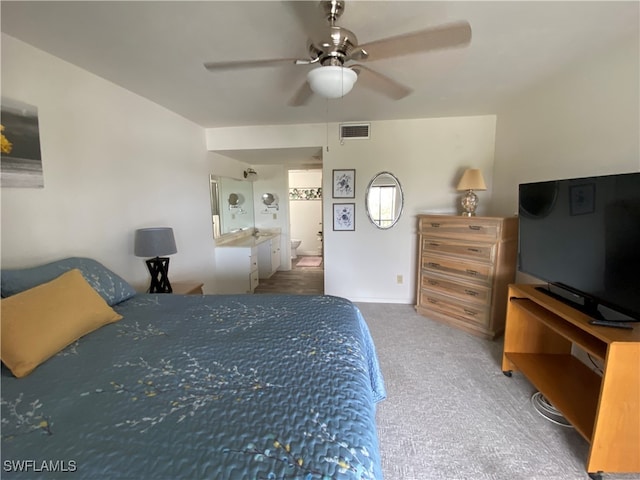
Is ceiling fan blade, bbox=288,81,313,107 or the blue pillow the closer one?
the blue pillow

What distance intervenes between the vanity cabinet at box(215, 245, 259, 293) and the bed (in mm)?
2336

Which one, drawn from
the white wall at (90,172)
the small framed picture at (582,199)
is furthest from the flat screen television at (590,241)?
the white wall at (90,172)

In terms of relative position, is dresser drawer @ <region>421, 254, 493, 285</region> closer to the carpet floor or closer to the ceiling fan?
the carpet floor

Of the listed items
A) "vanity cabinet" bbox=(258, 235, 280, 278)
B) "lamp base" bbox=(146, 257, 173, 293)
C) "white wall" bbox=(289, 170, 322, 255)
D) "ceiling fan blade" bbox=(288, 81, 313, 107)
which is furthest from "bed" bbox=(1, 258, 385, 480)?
"white wall" bbox=(289, 170, 322, 255)

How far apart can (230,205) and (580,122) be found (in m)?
4.38

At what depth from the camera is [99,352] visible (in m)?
1.24

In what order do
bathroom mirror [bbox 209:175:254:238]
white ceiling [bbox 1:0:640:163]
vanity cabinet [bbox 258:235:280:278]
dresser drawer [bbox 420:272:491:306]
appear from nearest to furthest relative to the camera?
white ceiling [bbox 1:0:640:163], dresser drawer [bbox 420:272:491:306], bathroom mirror [bbox 209:175:254:238], vanity cabinet [bbox 258:235:280:278]

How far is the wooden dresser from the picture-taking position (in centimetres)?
267

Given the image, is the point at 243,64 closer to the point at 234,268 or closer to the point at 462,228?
the point at 462,228

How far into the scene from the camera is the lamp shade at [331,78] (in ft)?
4.23

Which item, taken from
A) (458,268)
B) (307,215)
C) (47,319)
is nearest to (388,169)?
(458,268)

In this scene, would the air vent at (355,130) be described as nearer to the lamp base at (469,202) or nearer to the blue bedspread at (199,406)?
the lamp base at (469,202)

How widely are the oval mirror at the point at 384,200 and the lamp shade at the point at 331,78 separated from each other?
2.28m

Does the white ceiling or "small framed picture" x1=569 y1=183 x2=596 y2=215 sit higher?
the white ceiling
